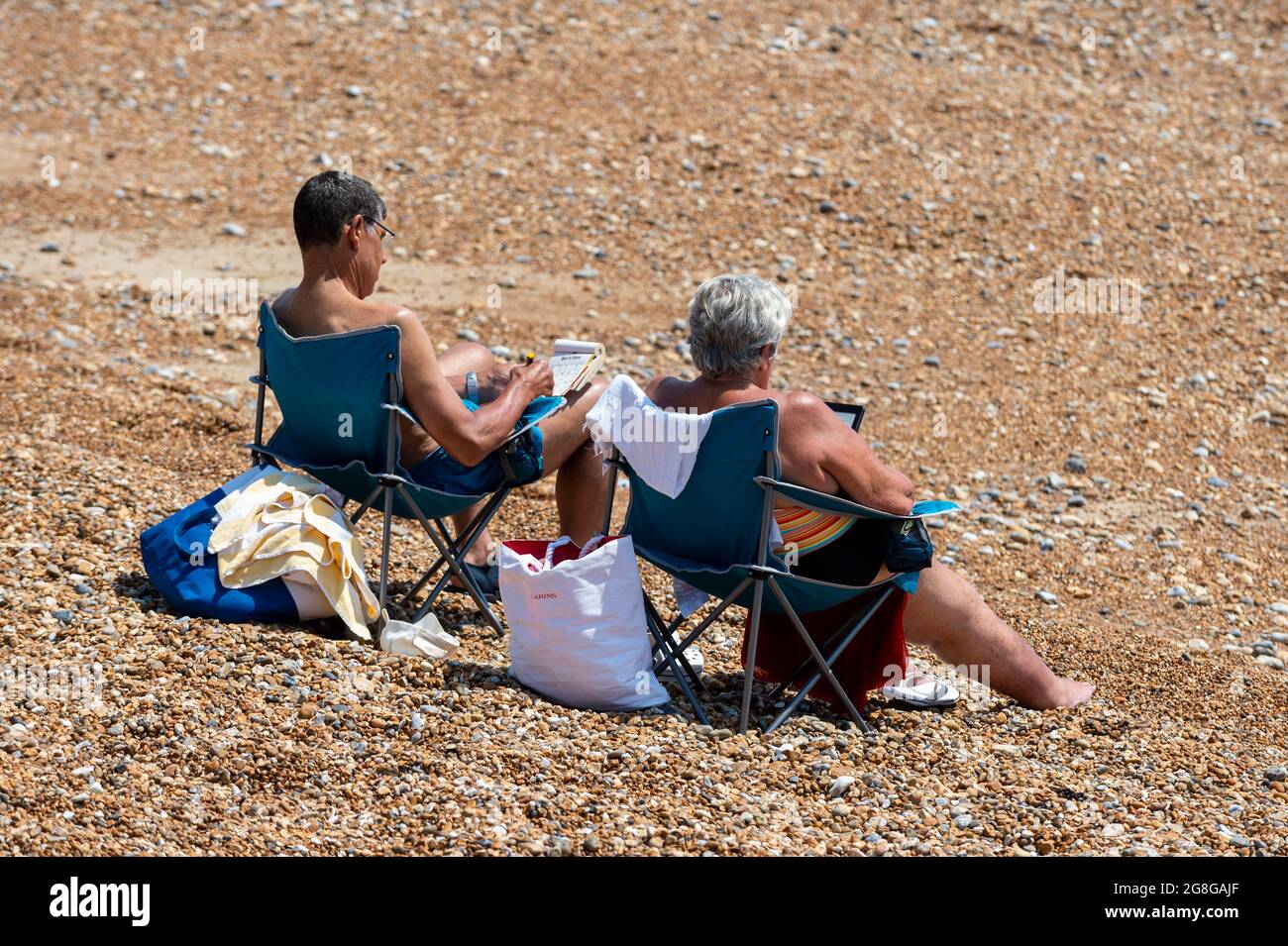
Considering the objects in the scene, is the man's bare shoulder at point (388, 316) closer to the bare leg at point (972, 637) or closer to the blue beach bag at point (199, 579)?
the blue beach bag at point (199, 579)

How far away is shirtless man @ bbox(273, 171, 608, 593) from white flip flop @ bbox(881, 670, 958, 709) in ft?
4.38

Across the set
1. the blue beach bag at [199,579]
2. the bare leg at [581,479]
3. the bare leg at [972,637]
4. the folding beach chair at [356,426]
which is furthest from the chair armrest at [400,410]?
the bare leg at [972,637]

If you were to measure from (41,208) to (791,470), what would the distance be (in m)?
7.48

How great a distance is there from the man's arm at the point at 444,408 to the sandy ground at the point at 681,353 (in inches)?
26.6

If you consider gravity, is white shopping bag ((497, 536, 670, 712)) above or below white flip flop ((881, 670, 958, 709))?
above

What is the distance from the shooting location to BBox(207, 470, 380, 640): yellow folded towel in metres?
4.53

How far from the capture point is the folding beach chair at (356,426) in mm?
4594

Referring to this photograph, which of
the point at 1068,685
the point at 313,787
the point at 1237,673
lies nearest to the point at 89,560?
the point at 313,787

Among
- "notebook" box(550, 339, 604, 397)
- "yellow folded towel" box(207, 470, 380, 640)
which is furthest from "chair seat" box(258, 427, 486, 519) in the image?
"notebook" box(550, 339, 604, 397)

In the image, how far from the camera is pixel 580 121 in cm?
1098

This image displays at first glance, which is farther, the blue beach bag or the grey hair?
the blue beach bag

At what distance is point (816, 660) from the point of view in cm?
432

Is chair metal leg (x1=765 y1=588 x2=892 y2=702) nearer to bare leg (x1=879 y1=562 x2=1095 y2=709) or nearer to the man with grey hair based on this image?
the man with grey hair
